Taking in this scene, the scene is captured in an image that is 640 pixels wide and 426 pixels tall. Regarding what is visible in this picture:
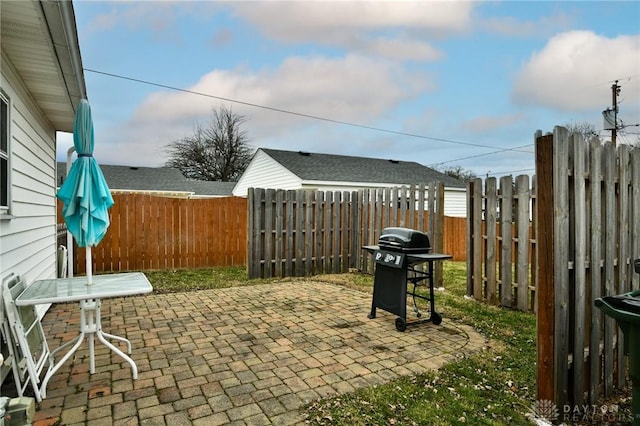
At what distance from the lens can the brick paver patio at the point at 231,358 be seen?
7.81ft

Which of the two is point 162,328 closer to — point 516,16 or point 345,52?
point 516,16

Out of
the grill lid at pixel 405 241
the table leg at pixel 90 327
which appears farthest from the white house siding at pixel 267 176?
the table leg at pixel 90 327

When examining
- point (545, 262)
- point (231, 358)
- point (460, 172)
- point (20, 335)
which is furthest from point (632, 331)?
point (460, 172)

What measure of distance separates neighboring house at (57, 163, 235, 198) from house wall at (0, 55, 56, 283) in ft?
47.7

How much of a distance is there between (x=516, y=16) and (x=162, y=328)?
8.77 m

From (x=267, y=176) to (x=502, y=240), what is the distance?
42.9ft

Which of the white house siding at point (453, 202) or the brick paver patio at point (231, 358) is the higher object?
Result: the white house siding at point (453, 202)

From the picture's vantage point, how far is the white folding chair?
235 cm

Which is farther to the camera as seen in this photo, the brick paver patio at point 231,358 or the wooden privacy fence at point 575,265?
the brick paver patio at point 231,358

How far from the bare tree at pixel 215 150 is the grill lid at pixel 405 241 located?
26.0 m

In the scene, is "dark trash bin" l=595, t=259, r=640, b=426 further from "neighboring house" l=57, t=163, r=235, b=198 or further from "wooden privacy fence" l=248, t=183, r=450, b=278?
"neighboring house" l=57, t=163, r=235, b=198

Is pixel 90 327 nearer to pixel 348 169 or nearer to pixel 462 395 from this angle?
pixel 462 395

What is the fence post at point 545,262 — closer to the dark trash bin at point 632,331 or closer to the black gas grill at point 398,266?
the dark trash bin at point 632,331

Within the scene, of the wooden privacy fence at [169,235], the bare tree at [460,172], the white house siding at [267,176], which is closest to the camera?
the wooden privacy fence at [169,235]
